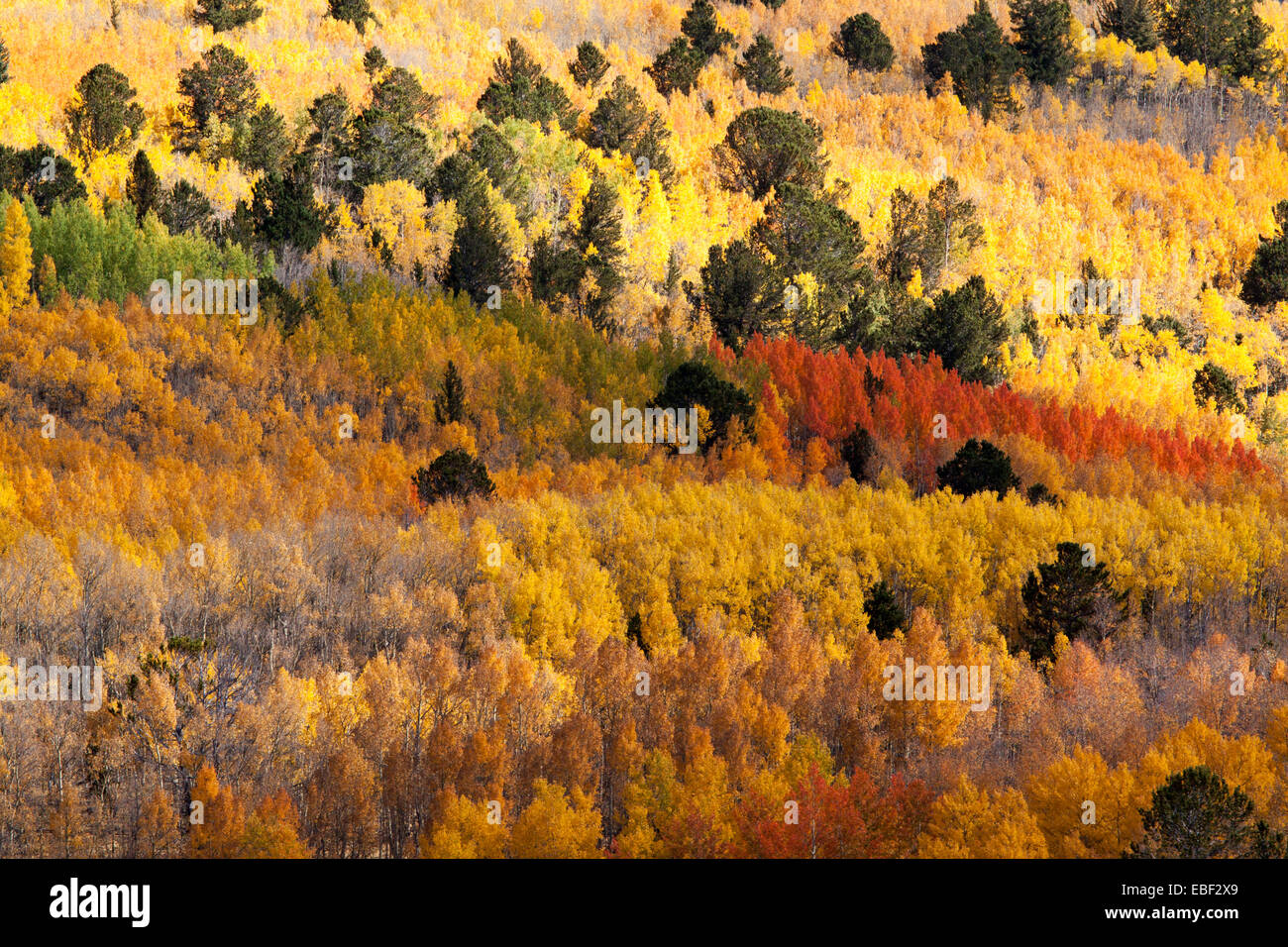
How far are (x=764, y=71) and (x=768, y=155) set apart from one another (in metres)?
16.7

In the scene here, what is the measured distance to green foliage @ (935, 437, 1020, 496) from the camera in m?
63.7

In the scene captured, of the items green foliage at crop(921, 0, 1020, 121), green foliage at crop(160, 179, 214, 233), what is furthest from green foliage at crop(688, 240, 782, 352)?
green foliage at crop(921, 0, 1020, 121)

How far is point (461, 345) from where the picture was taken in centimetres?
6844

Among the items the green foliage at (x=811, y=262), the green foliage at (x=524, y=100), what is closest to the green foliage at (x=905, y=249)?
the green foliage at (x=811, y=262)

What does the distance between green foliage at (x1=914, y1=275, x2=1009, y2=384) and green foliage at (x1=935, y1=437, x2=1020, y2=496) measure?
44.4 feet

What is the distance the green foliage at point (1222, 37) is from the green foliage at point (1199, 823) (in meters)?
99.4

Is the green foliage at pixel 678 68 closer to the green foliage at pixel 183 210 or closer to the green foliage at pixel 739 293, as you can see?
the green foliage at pixel 739 293

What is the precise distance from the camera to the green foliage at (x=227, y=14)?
295ft

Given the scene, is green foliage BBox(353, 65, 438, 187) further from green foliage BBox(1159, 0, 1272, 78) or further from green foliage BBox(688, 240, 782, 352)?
green foliage BBox(1159, 0, 1272, 78)

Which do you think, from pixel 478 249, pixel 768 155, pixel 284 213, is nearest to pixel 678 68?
pixel 768 155

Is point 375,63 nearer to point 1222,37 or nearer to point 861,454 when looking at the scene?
point 861,454

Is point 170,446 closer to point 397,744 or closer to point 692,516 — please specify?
point 692,516

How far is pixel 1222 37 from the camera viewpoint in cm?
11994

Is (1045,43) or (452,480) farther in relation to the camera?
(1045,43)
